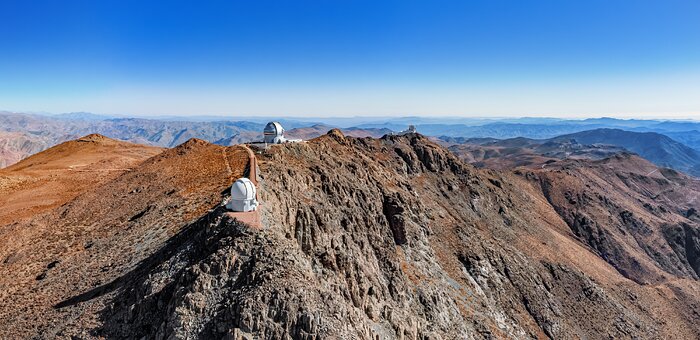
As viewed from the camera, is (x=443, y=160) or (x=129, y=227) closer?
(x=129, y=227)

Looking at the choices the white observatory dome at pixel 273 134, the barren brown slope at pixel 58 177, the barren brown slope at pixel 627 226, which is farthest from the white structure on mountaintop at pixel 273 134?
the barren brown slope at pixel 627 226

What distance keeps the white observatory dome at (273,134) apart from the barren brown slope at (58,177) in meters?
21.9

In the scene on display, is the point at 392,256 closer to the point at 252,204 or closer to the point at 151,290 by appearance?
the point at 252,204

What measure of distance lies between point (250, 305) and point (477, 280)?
50897mm

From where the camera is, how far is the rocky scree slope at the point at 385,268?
771 inches

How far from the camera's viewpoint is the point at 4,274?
27.8 metres

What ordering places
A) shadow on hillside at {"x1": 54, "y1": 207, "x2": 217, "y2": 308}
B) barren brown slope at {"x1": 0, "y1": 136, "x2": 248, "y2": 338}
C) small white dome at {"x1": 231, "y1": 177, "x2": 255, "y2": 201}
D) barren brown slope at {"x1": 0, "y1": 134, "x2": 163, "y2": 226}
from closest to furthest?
1. barren brown slope at {"x1": 0, "y1": 136, "x2": 248, "y2": 338}
2. shadow on hillside at {"x1": 54, "y1": 207, "x2": 217, "y2": 308}
3. small white dome at {"x1": 231, "y1": 177, "x2": 255, "y2": 201}
4. barren brown slope at {"x1": 0, "y1": 134, "x2": 163, "y2": 226}

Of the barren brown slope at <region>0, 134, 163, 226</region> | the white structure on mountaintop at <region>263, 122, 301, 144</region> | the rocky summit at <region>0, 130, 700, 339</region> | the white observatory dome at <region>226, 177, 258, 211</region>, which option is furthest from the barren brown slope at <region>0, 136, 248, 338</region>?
the white observatory dome at <region>226, 177, 258, 211</region>

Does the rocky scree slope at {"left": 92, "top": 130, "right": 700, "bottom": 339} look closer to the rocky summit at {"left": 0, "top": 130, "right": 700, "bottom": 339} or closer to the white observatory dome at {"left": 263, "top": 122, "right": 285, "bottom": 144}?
the rocky summit at {"left": 0, "top": 130, "right": 700, "bottom": 339}

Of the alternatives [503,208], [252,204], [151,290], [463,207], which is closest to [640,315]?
[503,208]

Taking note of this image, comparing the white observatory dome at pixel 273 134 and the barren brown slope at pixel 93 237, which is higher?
the white observatory dome at pixel 273 134

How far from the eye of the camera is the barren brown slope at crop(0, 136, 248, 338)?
22.8m

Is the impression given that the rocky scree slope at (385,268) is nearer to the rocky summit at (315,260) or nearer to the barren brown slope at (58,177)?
the rocky summit at (315,260)

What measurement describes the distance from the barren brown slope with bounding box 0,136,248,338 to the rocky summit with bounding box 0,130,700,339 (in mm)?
157
